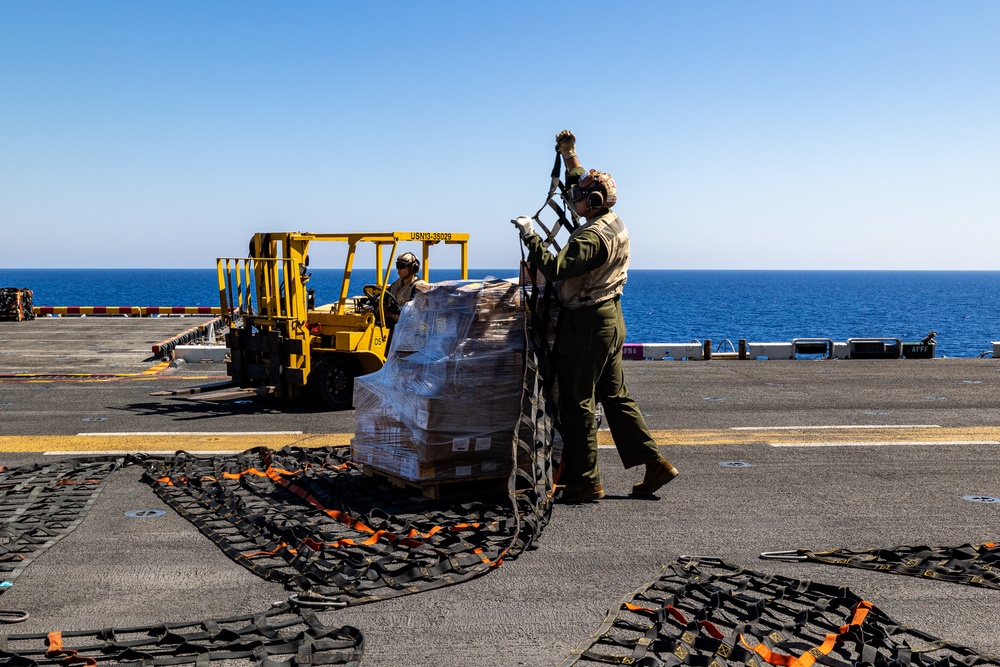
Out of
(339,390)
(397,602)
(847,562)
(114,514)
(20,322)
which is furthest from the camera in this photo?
(20,322)

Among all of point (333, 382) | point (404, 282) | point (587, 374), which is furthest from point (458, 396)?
point (333, 382)

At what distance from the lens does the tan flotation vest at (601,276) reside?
6996 mm

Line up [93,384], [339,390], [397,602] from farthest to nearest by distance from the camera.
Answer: [93,384] < [339,390] < [397,602]

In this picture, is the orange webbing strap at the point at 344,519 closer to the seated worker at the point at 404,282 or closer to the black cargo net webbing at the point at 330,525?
the black cargo net webbing at the point at 330,525

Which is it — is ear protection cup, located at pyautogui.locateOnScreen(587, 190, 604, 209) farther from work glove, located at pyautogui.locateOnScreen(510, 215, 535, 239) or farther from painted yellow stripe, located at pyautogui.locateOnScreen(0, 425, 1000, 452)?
painted yellow stripe, located at pyautogui.locateOnScreen(0, 425, 1000, 452)

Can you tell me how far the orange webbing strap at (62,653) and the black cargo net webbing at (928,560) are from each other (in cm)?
378

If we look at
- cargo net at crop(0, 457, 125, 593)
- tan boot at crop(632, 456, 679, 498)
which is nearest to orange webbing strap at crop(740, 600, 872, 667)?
tan boot at crop(632, 456, 679, 498)

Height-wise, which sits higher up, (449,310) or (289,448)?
(449,310)

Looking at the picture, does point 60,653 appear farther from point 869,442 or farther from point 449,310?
point 869,442

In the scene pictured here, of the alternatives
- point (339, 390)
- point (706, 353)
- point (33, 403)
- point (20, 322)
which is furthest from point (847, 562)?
point (20, 322)

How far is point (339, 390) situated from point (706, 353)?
9471mm

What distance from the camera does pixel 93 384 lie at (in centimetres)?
1505

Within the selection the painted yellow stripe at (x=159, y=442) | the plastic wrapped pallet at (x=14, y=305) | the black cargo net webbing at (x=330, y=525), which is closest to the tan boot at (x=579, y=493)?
the black cargo net webbing at (x=330, y=525)

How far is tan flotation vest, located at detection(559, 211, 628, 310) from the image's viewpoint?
700 cm
